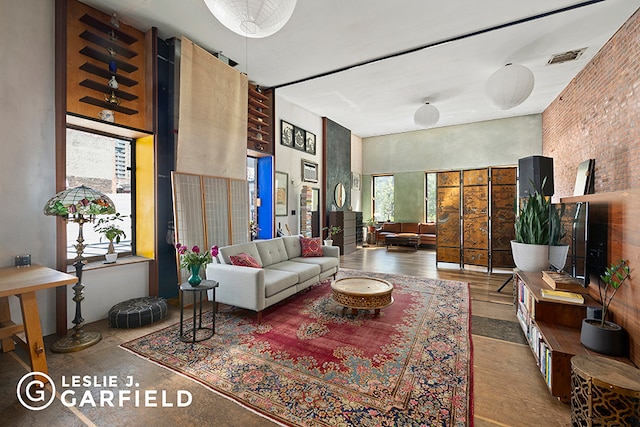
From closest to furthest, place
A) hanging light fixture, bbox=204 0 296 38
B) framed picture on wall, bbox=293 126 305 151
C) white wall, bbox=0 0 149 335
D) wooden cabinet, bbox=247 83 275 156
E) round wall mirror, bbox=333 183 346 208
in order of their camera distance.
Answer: hanging light fixture, bbox=204 0 296 38
white wall, bbox=0 0 149 335
wooden cabinet, bbox=247 83 275 156
framed picture on wall, bbox=293 126 305 151
round wall mirror, bbox=333 183 346 208

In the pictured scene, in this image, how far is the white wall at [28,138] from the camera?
8.73 ft

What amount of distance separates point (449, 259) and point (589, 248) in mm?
3776

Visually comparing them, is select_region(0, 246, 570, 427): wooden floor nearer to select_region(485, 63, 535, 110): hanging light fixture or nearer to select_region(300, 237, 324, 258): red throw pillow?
select_region(300, 237, 324, 258): red throw pillow

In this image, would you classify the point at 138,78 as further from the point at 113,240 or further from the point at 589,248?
the point at 589,248

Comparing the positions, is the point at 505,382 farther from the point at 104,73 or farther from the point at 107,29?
the point at 107,29

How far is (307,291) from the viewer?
4434mm

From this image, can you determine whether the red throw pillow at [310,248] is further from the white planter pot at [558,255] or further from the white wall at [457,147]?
the white wall at [457,147]

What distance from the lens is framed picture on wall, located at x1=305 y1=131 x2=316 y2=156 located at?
7195mm

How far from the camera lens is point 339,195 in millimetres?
8430

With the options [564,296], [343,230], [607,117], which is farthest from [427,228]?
[564,296]

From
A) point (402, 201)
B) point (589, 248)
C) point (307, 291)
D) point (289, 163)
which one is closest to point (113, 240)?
point (307, 291)

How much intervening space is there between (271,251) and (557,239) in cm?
367

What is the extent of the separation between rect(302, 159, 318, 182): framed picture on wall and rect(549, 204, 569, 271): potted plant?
194 inches

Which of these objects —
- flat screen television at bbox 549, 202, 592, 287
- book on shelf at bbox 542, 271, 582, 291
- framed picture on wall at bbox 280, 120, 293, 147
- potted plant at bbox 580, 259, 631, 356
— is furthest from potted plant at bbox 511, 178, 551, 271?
framed picture on wall at bbox 280, 120, 293, 147
